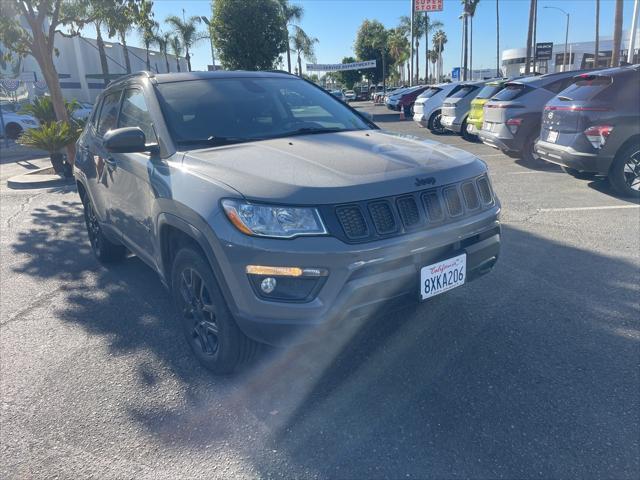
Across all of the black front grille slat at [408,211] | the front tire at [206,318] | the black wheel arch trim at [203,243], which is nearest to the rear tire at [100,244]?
Answer: the front tire at [206,318]

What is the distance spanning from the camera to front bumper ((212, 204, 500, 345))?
2.37 m

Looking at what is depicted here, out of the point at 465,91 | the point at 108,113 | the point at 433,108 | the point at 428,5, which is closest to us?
the point at 108,113

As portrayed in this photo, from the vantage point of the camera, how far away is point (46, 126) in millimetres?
10664

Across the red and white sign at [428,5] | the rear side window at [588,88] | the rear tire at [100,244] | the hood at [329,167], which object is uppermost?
the red and white sign at [428,5]

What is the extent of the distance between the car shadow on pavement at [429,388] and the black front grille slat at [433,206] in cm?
50

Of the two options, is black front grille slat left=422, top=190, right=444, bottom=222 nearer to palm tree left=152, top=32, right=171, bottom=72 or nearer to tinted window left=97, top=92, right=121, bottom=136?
tinted window left=97, top=92, right=121, bottom=136

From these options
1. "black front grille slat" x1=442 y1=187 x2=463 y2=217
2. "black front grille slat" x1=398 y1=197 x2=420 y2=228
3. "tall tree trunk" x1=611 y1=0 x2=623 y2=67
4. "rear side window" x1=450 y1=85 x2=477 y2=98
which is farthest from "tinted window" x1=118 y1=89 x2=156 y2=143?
"tall tree trunk" x1=611 y1=0 x2=623 y2=67

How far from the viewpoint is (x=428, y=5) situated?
96.8ft

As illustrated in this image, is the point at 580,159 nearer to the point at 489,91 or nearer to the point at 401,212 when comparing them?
the point at 401,212

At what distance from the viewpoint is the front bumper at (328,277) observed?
237 cm

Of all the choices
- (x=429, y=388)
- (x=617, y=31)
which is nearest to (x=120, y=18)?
(x=429, y=388)

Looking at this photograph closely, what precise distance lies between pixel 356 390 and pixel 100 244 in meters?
3.37

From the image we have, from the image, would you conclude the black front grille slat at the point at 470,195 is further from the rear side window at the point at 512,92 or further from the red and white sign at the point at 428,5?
the red and white sign at the point at 428,5

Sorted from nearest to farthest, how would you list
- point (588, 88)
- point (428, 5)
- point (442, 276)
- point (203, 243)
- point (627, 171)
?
point (203, 243) → point (442, 276) → point (627, 171) → point (588, 88) → point (428, 5)
